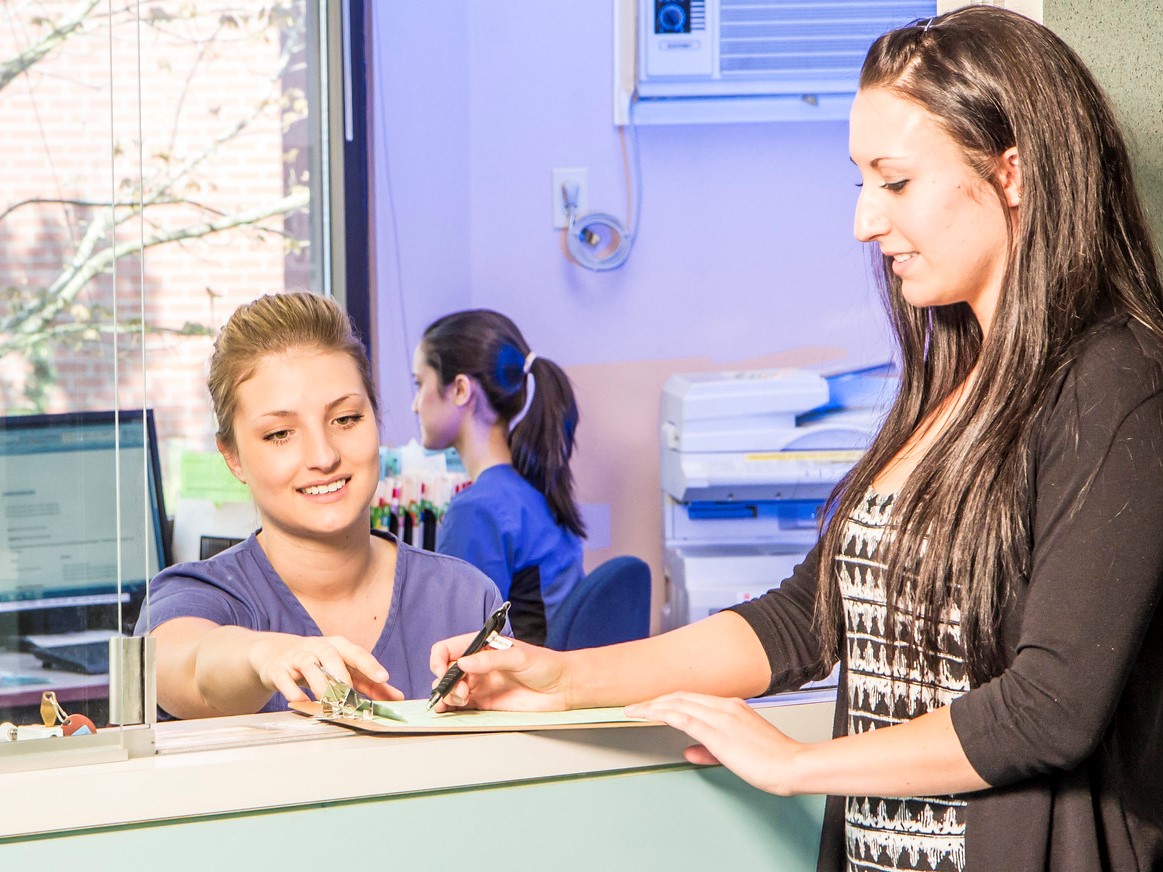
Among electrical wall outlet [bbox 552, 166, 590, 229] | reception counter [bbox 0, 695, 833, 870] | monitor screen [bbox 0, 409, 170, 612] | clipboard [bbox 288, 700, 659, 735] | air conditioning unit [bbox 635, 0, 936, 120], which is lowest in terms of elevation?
reception counter [bbox 0, 695, 833, 870]

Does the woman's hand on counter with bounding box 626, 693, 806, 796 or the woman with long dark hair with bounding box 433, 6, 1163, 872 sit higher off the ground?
the woman with long dark hair with bounding box 433, 6, 1163, 872

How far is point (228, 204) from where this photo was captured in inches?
140

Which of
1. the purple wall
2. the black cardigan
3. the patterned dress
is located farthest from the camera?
the purple wall

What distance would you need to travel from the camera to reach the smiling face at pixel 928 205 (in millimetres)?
908

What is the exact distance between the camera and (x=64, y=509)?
90cm

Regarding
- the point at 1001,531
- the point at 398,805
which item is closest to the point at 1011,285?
the point at 1001,531

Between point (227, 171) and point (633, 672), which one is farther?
point (227, 171)

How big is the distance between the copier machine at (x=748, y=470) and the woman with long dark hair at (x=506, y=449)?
33 cm

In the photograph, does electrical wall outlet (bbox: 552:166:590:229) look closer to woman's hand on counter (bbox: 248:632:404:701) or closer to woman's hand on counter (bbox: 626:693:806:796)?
woman's hand on counter (bbox: 248:632:404:701)

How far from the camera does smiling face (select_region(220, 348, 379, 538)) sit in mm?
1361

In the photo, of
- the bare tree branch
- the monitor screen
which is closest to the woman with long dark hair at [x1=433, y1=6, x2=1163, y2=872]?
the monitor screen

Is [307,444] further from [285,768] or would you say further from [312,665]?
[285,768]

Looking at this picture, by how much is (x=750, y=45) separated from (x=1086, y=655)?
3.15 meters

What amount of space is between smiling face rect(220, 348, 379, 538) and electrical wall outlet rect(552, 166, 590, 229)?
95.1 inches
